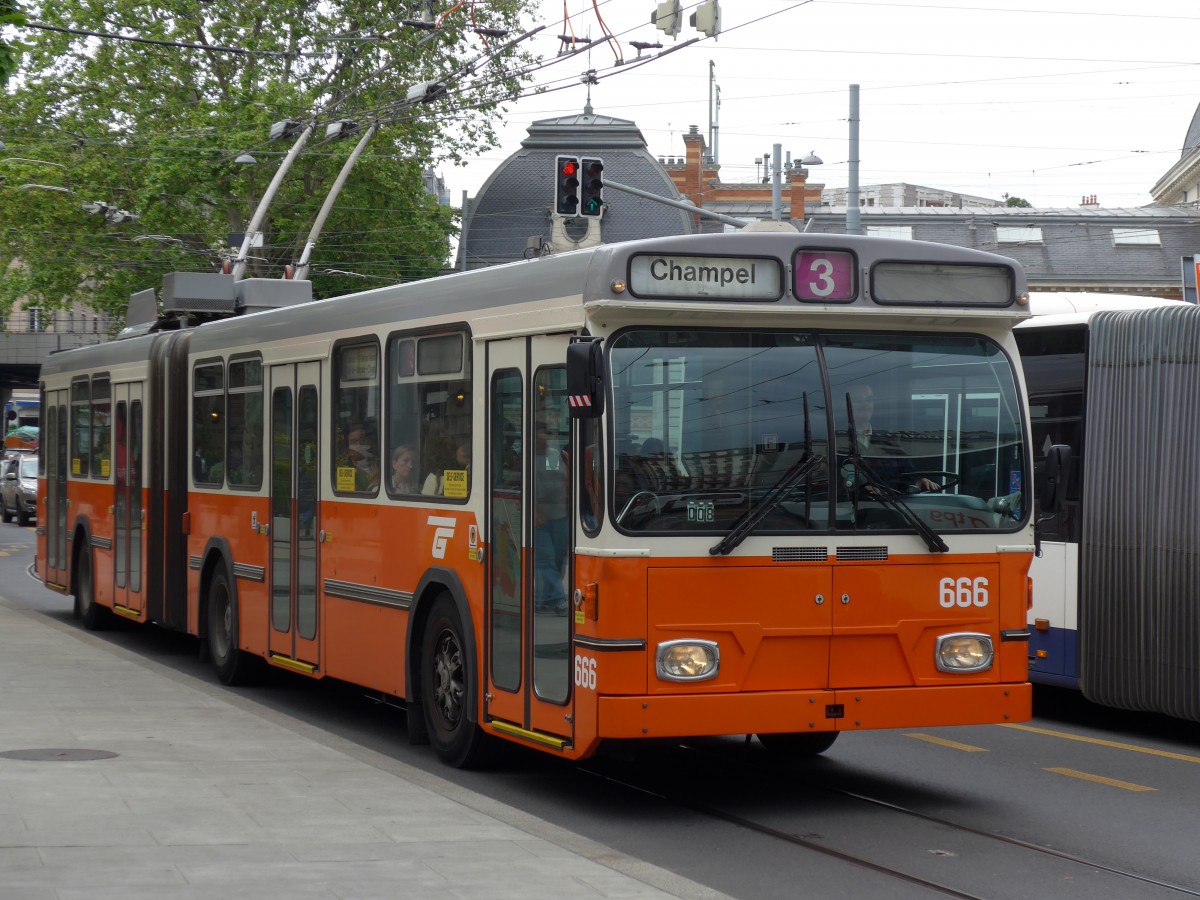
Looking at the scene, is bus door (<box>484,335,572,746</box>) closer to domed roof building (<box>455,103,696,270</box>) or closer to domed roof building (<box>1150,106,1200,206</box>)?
domed roof building (<box>455,103,696,270</box>)

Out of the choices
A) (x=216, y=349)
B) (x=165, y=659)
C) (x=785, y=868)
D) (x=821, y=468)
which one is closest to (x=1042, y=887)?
(x=785, y=868)

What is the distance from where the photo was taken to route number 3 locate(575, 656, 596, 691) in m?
8.23

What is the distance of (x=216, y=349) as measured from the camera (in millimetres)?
14539

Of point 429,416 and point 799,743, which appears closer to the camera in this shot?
point 429,416

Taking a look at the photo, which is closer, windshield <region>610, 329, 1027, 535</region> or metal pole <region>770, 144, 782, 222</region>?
windshield <region>610, 329, 1027, 535</region>

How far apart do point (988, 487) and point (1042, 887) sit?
2.37m

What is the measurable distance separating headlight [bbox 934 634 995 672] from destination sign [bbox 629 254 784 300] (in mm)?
1938

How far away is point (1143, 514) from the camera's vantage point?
Result: 11.4m

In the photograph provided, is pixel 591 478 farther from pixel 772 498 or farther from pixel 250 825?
pixel 250 825

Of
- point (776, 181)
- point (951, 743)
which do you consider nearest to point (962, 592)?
point (951, 743)

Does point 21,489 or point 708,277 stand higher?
point 708,277

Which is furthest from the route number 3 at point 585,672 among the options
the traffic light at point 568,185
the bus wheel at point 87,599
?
the traffic light at point 568,185

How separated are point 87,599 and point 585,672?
1165 centimetres

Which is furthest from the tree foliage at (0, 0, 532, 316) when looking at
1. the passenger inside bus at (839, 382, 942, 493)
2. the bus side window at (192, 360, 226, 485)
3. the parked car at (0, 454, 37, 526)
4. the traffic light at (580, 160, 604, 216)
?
the passenger inside bus at (839, 382, 942, 493)
